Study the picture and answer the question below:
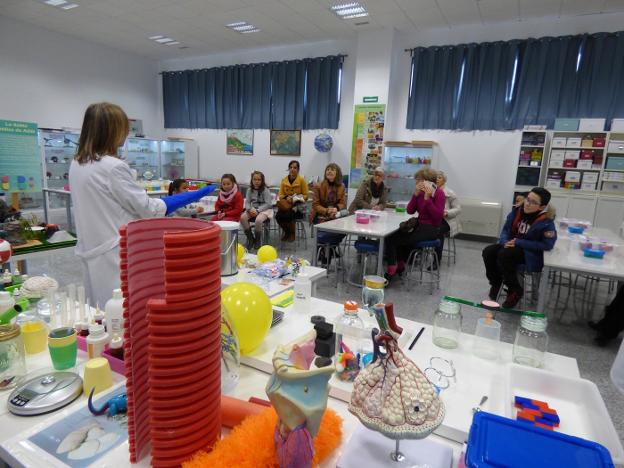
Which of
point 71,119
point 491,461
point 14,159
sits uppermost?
point 71,119

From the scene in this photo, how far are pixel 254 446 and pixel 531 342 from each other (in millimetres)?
1025

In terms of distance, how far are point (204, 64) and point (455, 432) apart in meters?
10.0

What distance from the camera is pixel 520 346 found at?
1.33 m

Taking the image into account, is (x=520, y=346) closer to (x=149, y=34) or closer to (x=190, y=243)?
(x=190, y=243)

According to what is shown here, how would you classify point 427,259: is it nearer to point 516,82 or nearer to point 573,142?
point 573,142

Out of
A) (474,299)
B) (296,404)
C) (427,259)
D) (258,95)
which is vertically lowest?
(474,299)

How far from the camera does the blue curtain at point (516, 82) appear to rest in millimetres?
5840

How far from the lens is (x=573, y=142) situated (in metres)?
5.86

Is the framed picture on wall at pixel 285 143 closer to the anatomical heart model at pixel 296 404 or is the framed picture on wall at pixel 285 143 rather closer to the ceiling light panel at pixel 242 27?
the ceiling light panel at pixel 242 27

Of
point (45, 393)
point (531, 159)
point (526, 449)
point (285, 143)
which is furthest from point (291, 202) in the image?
point (526, 449)

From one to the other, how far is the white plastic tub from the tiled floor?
1374 mm

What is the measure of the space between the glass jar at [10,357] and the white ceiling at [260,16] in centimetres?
591

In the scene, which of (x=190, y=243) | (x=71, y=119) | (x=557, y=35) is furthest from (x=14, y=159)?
(x=557, y=35)

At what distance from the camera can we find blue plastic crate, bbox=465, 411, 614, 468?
65 centimetres
